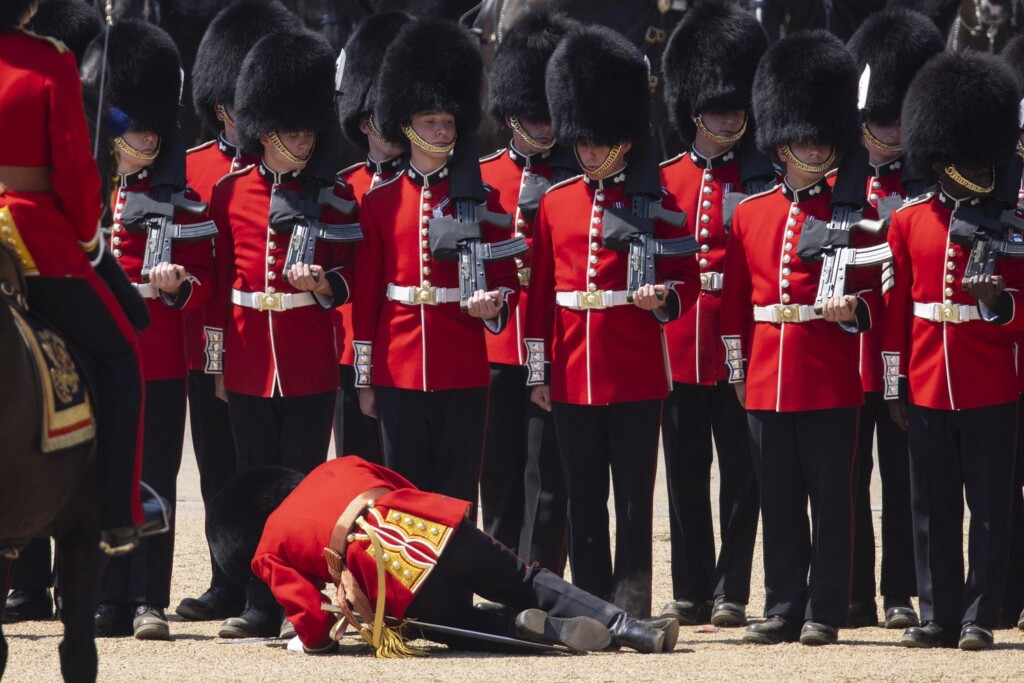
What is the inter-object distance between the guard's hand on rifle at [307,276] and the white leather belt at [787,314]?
1225mm

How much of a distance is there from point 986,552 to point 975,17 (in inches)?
152

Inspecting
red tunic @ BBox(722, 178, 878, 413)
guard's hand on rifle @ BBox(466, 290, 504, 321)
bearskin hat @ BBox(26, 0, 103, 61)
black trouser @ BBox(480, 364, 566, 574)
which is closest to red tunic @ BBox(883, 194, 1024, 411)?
red tunic @ BBox(722, 178, 878, 413)

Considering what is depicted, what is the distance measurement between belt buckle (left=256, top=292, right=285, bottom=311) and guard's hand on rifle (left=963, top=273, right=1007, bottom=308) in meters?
1.91

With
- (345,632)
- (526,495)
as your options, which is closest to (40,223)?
Answer: (345,632)

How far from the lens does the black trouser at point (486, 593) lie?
16.9 ft

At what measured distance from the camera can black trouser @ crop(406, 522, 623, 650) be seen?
5.15 metres

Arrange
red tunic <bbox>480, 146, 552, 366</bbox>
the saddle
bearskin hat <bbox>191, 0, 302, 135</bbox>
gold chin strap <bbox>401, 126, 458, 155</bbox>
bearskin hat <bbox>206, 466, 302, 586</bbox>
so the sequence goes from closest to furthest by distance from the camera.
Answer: the saddle < bearskin hat <bbox>206, 466, 302, 586</bbox> < gold chin strap <bbox>401, 126, 458, 155</bbox> < red tunic <bbox>480, 146, 552, 366</bbox> < bearskin hat <bbox>191, 0, 302, 135</bbox>

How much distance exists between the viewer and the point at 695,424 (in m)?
6.24

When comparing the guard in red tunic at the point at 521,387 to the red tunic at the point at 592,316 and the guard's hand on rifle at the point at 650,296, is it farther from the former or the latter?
the guard's hand on rifle at the point at 650,296

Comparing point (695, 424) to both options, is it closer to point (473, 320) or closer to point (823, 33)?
point (473, 320)

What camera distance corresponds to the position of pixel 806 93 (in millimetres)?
5961

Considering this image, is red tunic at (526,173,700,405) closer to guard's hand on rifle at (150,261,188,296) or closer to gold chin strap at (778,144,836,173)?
gold chin strap at (778,144,836,173)

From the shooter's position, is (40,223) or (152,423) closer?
(40,223)

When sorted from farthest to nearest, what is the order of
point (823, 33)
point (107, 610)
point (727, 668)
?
point (823, 33)
point (107, 610)
point (727, 668)
